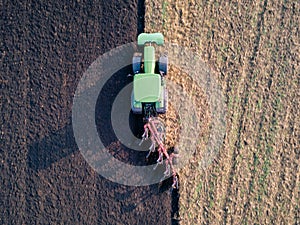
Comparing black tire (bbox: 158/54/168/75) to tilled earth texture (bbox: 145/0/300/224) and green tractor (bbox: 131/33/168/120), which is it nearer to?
green tractor (bbox: 131/33/168/120)

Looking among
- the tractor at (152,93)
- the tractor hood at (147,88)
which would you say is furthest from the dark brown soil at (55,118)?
the tractor hood at (147,88)

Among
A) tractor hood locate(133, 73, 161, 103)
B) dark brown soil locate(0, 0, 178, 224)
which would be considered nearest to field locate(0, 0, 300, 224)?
dark brown soil locate(0, 0, 178, 224)

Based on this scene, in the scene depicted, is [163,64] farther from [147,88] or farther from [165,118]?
[165,118]

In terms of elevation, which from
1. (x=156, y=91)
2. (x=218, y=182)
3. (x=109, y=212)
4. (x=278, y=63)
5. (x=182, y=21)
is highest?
(x=182, y=21)

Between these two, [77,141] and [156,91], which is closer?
[156,91]

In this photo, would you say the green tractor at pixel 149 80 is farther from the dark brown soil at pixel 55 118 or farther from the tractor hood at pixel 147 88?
the dark brown soil at pixel 55 118

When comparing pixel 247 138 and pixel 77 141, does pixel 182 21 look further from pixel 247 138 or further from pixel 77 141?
pixel 77 141

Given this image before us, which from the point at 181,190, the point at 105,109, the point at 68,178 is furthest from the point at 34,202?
the point at 181,190
